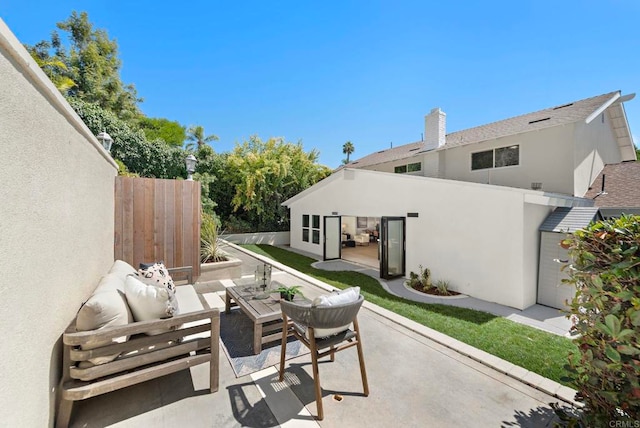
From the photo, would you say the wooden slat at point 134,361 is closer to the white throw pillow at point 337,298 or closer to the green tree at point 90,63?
the white throw pillow at point 337,298

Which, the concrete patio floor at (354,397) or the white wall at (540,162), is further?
the white wall at (540,162)

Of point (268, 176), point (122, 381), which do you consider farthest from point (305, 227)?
point (122, 381)

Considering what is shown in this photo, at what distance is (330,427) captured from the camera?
2383mm

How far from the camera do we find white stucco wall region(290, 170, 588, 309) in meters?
6.03

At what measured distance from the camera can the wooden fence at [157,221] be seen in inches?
223

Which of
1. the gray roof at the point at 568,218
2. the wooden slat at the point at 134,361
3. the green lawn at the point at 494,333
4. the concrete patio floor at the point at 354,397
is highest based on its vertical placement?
the gray roof at the point at 568,218

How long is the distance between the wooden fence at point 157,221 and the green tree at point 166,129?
745 inches

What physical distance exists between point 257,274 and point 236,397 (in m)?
2.05

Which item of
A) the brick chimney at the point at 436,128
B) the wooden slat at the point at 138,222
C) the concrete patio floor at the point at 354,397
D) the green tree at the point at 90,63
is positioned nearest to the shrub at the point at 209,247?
the wooden slat at the point at 138,222

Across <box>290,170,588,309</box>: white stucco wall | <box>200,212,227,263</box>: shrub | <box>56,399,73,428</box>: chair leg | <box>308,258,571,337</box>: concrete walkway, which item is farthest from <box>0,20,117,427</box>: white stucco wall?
<box>290,170,588,309</box>: white stucco wall

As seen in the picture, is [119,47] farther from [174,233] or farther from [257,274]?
[257,274]

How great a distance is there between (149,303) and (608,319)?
4162 mm

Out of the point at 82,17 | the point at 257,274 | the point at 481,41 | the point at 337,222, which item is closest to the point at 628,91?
the point at 481,41

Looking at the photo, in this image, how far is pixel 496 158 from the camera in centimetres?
964
